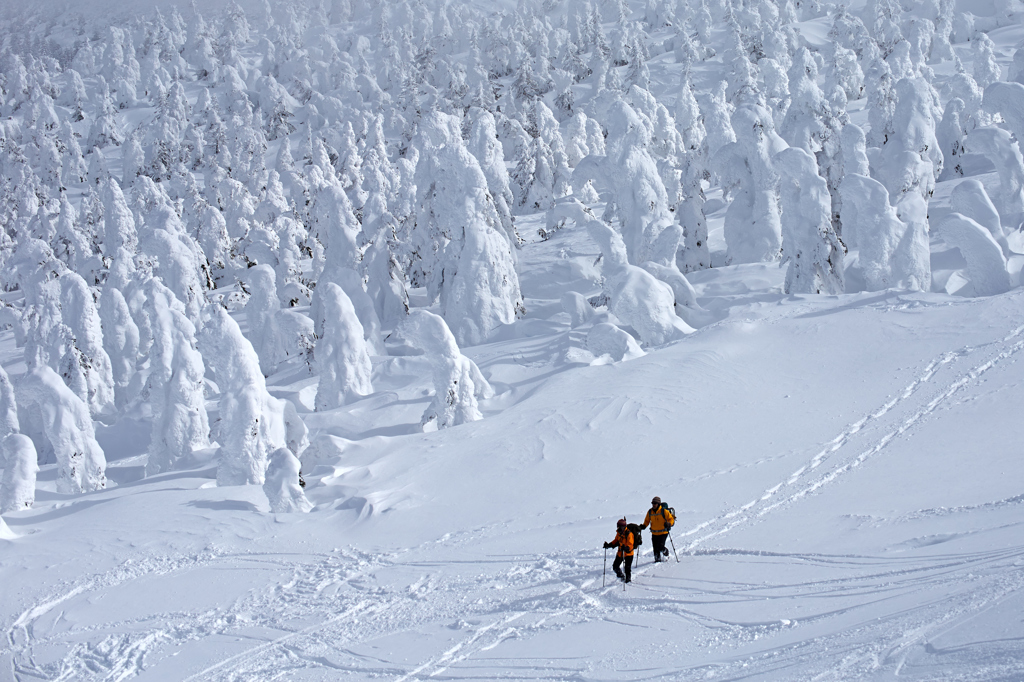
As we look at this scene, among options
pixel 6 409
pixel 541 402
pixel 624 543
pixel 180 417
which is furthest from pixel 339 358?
pixel 624 543

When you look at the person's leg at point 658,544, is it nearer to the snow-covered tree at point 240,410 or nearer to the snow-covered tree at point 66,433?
the snow-covered tree at point 240,410

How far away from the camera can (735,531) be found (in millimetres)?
11781

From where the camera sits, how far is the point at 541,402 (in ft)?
64.3

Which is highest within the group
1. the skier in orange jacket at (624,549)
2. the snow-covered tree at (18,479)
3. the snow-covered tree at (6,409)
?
the snow-covered tree at (6,409)

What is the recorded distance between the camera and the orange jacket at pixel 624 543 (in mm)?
10203

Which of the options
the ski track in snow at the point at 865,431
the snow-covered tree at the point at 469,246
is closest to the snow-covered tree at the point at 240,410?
the ski track in snow at the point at 865,431

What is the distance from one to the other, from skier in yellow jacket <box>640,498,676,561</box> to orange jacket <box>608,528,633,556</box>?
38 cm

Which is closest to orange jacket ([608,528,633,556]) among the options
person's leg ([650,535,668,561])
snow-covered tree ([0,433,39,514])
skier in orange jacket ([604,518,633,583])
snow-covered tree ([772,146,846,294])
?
skier in orange jacket ([604,518,633,583])

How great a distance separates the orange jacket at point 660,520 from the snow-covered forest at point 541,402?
0.50 meters

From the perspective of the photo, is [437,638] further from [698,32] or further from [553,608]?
[698,32]

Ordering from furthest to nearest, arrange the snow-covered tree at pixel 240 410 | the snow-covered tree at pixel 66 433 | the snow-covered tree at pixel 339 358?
the snow-covered tree at pixel 339 358
the snow-covered tree at pixel 66 433
the snow-covered tree at pixel 240 410

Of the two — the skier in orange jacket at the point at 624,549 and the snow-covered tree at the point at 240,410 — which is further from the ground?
the snow-covered tree at the point at 240,410

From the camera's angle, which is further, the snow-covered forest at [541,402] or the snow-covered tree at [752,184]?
the snow-covered tree at [752,184]

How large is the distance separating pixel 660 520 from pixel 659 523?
6 centimetres
